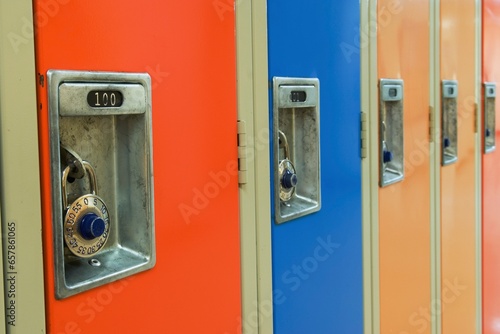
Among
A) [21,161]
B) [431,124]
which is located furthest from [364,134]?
[21,161]

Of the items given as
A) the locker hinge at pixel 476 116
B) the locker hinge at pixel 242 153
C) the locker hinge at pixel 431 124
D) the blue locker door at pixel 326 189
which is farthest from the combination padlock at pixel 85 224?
the locker hinge at pixel 476 116

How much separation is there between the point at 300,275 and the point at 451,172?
5.41 ft

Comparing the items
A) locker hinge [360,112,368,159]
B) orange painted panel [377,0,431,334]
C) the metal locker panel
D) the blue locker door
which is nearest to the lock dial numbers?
the blue locker door

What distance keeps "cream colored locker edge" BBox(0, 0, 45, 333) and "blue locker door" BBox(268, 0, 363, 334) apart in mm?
808

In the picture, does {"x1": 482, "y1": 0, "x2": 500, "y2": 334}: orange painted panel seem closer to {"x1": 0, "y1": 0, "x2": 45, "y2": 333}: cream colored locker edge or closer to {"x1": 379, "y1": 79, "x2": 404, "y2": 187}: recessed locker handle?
{"x1": 379, "y1": 79, "x2": 404, "y2": 187}: recessed locker handle

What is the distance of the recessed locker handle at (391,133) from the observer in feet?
8.02

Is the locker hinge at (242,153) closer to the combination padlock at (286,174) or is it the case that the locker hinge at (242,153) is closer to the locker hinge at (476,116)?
the combination padlock at (286,174)

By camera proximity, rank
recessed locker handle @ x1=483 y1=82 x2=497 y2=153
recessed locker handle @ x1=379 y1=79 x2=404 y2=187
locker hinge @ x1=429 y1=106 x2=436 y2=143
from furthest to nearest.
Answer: recessed locker handle @ x1=483 y1=82 x2=497 y2=153, locker hinge @ x1=429 y1=106 x2=436 y2=143, recessed locker handle @ x1=379 y1=79 x2=404 y2=187

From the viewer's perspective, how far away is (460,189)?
132 inches

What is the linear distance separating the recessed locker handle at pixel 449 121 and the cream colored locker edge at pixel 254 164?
172cm

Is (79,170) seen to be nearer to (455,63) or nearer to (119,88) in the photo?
(119,88)

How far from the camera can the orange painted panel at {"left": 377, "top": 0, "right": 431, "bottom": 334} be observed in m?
2.46

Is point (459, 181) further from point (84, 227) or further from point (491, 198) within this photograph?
point (84, 227)

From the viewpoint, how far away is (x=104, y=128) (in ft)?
4.25
